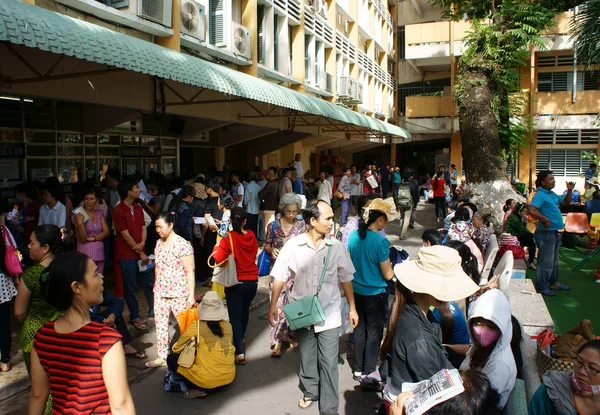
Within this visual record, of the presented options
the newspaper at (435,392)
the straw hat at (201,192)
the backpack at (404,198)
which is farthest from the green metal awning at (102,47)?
the backpack at (404,198)

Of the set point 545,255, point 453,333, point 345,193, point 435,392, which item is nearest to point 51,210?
point 453,333

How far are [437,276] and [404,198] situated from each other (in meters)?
10.4

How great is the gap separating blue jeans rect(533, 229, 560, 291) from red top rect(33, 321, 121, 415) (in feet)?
23.1

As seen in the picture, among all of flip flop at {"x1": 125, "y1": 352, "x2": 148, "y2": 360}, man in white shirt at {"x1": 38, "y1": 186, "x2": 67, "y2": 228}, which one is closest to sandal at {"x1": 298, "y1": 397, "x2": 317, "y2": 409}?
flip flop at {"x1": 125, "y1": 352, "x2": 148, "y2": 360}

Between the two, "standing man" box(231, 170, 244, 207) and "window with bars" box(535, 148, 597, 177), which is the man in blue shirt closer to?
"standing man" box(231, 170, 244, 207)

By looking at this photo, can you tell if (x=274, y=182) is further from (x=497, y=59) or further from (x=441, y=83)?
(x=441, y=83)

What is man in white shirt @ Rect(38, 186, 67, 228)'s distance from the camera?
687 centimetres

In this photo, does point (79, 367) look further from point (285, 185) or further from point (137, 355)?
point (285, 185)

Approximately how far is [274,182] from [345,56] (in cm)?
1216

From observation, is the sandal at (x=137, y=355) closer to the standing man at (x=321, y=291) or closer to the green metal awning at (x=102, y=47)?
the standing man at (x=321, y=291)

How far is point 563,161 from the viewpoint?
23.8 metres

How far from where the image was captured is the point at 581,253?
454 inches

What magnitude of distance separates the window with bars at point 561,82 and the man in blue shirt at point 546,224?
18.6 m

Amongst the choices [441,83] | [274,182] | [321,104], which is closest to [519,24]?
[321,104]
